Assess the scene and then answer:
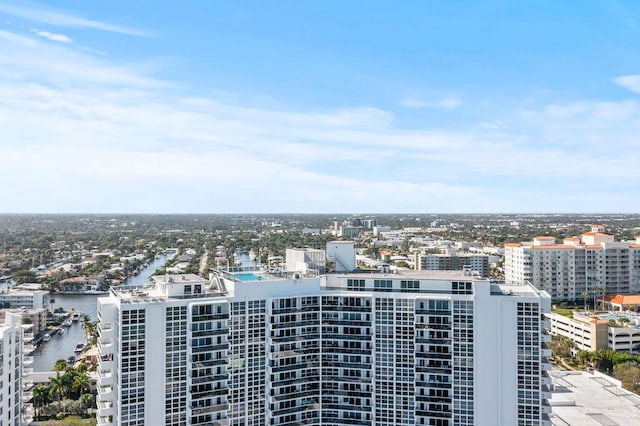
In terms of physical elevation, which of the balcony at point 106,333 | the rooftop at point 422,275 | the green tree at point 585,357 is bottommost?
the green tree at point 585,357

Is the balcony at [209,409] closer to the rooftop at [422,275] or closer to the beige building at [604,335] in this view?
the rooftop at [422,275]

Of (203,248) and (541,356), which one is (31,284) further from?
(541,356)

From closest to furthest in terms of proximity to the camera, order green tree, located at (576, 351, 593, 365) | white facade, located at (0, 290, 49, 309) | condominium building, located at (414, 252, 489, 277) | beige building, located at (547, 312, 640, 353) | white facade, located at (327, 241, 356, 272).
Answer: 1. white facade, located at (327, 241, 356, 272)
2. green tree, located at (576, 351, 593, 365)
3. beige building, located at (547, 312, 640, 353)
4. white facade, located at (0, 290, 49, 309)
5. condominium building, located at (414, 252, 489, 277)

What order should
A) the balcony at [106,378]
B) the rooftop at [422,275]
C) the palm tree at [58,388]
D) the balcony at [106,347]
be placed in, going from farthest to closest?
the palm tree at [58,388] < the rooftop at [422,275] < the balcony at [106,347] < the balcony at [106,378]

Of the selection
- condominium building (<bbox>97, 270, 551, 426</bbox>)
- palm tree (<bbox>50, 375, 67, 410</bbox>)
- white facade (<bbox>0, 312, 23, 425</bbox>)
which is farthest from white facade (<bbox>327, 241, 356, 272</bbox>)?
palm tree (<bbox>50, 375, 67, 410</bbox>)

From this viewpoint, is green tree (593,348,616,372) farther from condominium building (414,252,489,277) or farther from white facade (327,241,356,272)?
condominium building (414,252,489,277)

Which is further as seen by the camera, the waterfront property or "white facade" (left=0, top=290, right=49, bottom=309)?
"white facade" (left=0, top=290, right=49, bottom=309)

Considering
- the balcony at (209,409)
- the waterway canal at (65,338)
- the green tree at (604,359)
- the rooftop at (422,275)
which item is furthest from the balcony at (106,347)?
the green tree at (604,359)

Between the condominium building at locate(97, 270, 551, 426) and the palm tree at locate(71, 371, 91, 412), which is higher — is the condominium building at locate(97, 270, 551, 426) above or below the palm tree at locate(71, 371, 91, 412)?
above
